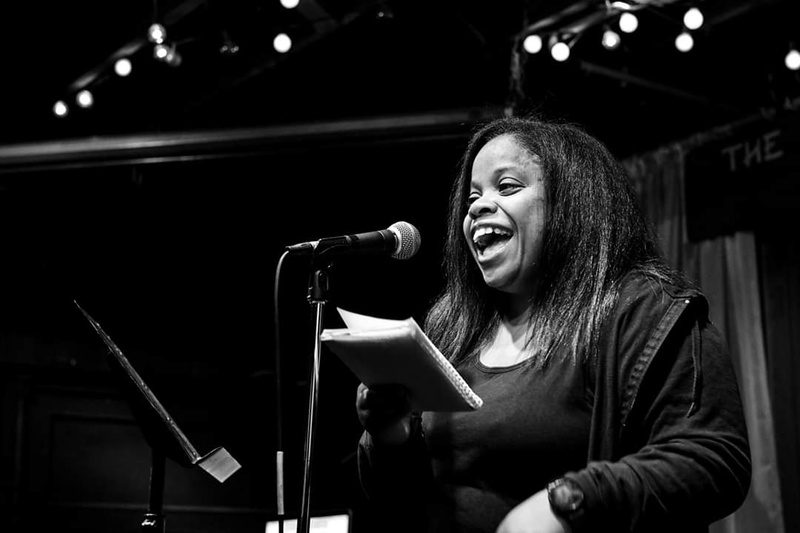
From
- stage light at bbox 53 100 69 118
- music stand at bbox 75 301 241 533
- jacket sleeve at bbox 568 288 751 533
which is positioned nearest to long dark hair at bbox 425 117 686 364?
jacket sleeve at bbox 568 288 751 533

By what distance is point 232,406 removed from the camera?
6.45 m

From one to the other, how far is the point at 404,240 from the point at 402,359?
47 cm

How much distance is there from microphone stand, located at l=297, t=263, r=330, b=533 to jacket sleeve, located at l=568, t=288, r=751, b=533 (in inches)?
20.5

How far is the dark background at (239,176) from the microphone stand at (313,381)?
2705mm

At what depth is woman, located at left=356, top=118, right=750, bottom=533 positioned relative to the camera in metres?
1.39

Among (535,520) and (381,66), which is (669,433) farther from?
(381,66)

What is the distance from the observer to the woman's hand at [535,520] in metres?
1.35

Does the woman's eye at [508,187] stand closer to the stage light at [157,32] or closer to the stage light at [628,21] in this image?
the stage light at [628,21]

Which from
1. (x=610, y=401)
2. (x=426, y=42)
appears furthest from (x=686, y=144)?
(x=610, y=401)

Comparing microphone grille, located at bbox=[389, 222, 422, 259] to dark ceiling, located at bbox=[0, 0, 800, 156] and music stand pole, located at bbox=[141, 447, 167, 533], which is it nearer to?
music stand pole, located at bbox=[141, 447, 167, 533]

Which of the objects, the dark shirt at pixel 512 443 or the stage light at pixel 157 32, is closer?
the dark shirt at pixel 512 443

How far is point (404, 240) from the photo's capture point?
1.92m

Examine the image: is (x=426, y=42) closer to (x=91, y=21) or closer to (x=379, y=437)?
(x=91, y=21)

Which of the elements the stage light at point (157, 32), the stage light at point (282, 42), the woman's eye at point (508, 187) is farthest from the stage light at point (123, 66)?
the woman's eye at point (508, 187)
